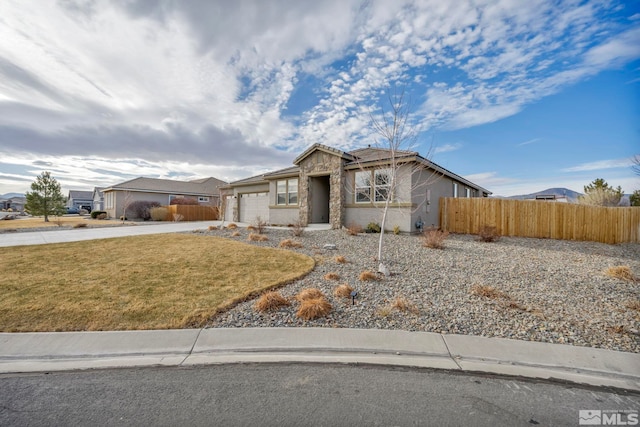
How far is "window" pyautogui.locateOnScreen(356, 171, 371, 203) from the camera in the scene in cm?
1486

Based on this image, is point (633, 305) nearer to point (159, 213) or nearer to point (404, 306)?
point (404, 306)

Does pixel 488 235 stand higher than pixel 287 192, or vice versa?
pixel 287 192

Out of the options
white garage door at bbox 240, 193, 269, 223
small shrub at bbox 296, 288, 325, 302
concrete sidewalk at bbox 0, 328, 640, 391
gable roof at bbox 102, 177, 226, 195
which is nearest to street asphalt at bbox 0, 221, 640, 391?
concrete sidewalk at bbox 0, 328, 640, 391

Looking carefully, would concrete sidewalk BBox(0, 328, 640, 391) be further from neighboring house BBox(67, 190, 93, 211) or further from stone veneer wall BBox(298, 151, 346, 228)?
neighboring house BBox(67, 190, 93, 211)

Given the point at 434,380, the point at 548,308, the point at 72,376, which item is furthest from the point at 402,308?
the point at 72,376

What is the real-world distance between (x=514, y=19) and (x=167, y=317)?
12.4 m

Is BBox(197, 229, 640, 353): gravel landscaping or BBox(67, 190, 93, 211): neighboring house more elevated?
BBox(67, 190, 93, 211): neighboring house

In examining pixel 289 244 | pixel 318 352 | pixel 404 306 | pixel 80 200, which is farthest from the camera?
pixel 80 200

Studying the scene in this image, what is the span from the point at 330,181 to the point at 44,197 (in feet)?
99.4

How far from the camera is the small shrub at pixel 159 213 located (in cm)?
2938

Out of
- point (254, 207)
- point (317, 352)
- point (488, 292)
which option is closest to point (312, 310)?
point (317, 352)

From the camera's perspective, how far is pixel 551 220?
13.7 metres

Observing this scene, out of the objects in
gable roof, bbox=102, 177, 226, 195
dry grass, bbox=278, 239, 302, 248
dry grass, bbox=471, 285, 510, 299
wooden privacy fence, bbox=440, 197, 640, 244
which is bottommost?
dry grass, bbox=471, 285, 510, 299

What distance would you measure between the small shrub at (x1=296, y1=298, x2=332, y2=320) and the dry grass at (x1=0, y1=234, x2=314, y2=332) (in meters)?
1.44
